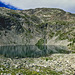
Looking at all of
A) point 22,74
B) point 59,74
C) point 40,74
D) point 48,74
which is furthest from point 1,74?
point 59,74

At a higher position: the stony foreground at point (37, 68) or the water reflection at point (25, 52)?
the stony foreground at point (37, 68)

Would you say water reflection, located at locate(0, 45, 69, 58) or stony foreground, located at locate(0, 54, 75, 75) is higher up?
stony foreground, located at locate(0, 54, 75, 75)

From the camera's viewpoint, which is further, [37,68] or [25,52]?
[25,52]

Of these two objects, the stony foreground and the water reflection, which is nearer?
the stony foreground

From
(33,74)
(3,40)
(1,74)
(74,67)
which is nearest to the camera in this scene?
(1,74)

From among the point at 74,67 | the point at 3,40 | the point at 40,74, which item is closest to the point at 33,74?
the point at 40,74

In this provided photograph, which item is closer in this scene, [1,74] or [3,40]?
[1,74]

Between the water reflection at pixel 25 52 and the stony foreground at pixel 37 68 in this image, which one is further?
the water reflection at pixel 25 52

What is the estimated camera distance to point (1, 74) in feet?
64.4

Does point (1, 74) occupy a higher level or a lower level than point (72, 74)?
higher

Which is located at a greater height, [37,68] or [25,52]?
[37,68]

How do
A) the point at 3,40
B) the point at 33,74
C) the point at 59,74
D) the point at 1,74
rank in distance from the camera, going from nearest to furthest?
the point at 1,74
the point at 33,74
the point at 59,74
the point at 3,40

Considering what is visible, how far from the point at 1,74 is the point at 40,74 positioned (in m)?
7.61

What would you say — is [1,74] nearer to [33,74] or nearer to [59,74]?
[33,74]
